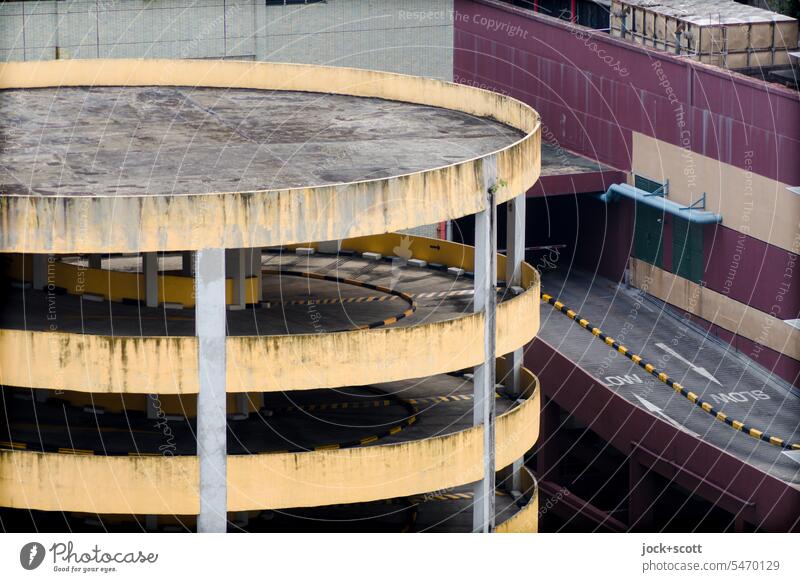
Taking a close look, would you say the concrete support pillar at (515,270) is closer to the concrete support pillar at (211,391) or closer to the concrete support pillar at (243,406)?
the concrete support pillar at (243,406)

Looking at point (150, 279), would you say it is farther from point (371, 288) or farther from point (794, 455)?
point (794, 455)

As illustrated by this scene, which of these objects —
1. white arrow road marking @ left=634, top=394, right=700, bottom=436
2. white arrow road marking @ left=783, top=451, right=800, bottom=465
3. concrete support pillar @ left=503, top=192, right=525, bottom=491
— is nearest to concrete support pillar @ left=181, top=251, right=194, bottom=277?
concrete support pillar @ left=503, top=192, right=525, bottom=491

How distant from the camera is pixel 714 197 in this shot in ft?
240

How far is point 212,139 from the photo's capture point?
5941cm

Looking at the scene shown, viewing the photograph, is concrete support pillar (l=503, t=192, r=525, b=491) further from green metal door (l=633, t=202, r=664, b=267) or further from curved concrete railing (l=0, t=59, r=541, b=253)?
green metal door (l=633, t=202, r=664, b=267)

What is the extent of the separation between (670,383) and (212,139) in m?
19.0

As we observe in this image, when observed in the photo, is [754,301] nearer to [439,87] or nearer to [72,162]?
[439,87]

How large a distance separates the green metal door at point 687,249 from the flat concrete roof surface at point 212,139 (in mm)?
13849

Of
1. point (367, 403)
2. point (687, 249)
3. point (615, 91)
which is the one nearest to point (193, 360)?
point (367, 403)

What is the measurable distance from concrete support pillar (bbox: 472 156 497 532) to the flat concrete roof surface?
2.87 metres

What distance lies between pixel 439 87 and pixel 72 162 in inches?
493

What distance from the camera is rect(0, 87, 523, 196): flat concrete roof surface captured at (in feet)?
180

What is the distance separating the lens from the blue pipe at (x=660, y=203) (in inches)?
2874

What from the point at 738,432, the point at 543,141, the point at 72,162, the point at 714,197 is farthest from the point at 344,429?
the point at 543,141
